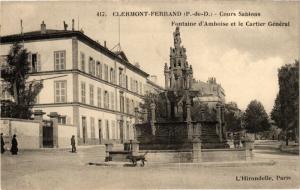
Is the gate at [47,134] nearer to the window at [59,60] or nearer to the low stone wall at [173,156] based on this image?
the window at [59,60]

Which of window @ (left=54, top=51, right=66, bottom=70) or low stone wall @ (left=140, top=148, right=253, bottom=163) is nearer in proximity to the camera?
low stone wall @ (left=140, top=148, right=253, bottom=163)

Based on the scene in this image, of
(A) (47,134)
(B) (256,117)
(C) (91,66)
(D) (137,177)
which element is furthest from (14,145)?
(B) (256,117)

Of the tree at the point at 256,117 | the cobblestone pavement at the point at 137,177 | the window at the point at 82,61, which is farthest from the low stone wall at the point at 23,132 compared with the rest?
the tree at the point at 256,117

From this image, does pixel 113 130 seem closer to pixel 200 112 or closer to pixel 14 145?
pixel 200 112

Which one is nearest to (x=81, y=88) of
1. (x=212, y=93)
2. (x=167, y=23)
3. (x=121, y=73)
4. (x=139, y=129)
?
(x=121, y=73)

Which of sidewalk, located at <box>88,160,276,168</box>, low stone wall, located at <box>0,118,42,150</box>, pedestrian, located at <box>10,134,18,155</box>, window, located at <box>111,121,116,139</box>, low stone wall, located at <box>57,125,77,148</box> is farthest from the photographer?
window, located at <box>111,121,116,139</box>

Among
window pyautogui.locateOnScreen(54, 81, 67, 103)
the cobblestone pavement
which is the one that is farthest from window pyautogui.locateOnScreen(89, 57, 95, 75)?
the cobblestone pavement

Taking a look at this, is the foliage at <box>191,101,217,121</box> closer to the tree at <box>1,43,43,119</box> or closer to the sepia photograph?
the sepia photograph

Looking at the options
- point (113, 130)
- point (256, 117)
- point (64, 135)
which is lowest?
point (64, 135)
